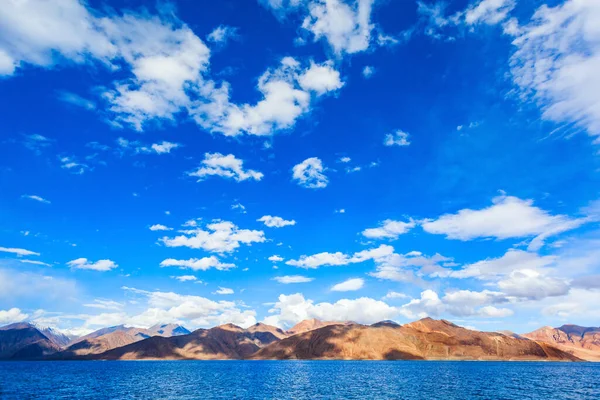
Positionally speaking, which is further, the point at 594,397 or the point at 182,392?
the point at 182,392

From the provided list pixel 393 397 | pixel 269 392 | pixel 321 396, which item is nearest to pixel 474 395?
pixel 393 397

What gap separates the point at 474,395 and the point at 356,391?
26241 mm

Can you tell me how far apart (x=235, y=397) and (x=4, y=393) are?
5552 cm

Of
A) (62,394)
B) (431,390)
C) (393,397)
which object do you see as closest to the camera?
(393,397)

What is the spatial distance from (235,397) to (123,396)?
82.4ft

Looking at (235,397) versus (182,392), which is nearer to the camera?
(235,397)

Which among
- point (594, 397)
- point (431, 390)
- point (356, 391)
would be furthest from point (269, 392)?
point (594, 397)

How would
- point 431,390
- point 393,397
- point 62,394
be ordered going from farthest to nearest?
1. point 431,390
2. point 62,394
3. point 393,397

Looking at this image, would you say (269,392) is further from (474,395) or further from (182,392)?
(474,395)

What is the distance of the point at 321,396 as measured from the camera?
86375 mm

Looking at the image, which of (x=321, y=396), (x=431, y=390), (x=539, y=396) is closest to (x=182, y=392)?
(x=321, y=396)

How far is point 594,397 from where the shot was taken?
8900cm

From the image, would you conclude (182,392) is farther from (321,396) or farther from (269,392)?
(321,396)

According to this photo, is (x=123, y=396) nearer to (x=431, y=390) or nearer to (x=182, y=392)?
(x=182, y=392)
